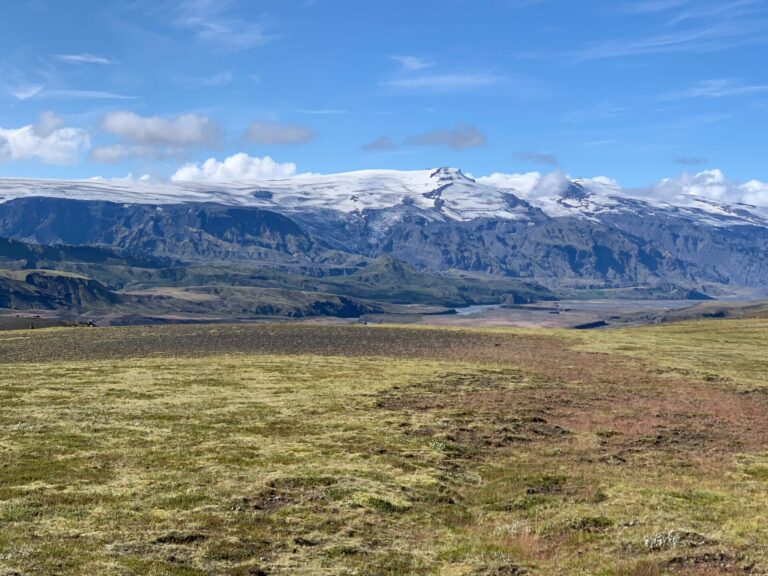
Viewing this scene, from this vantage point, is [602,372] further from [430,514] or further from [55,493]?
[55,493]

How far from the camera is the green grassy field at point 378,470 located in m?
26.0

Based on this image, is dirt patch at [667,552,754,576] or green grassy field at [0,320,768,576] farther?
green grassy field at [0,320,768,576]

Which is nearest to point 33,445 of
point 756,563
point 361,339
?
point 756,563

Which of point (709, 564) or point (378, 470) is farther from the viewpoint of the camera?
point (378, 470)

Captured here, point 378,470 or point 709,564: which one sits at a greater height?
point 709,564

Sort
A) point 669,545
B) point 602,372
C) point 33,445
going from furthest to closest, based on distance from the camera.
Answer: point 602,372
point 33,445
point 669,545

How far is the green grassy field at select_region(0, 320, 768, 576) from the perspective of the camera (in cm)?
2600

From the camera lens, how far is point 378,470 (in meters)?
37.9

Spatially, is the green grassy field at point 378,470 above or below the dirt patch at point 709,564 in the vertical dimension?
below

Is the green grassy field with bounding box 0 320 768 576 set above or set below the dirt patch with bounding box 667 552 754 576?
below

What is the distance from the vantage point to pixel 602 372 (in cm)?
8544

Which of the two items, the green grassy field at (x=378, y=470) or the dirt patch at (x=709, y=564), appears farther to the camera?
the green grassy field at (x=378, y=470)

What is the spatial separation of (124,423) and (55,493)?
1664cm

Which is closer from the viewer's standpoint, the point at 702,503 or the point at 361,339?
the point at 702,503
